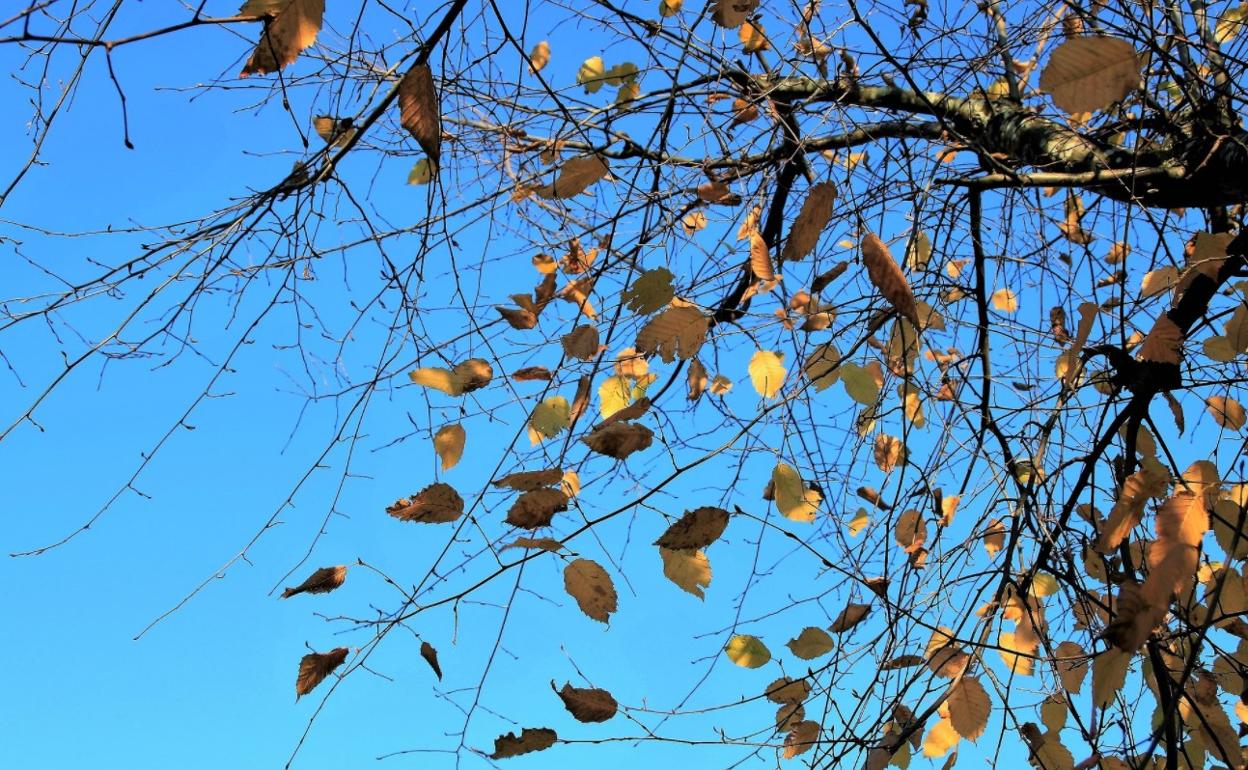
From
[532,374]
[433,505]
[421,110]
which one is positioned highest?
[532,374]

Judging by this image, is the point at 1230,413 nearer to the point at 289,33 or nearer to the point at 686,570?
the point at 686,570

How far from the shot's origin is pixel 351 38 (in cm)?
126

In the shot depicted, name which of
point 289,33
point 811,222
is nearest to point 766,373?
point 811,222

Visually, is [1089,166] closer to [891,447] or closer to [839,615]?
[891,447]

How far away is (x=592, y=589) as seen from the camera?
3.92ft

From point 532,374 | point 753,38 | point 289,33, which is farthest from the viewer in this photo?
point 753,38

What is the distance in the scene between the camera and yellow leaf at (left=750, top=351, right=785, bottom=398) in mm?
1465

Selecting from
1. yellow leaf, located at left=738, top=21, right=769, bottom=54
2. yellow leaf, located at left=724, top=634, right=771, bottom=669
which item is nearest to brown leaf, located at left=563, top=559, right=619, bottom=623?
yellow leaf, located at left=724, top=634, right=771, bottom=669

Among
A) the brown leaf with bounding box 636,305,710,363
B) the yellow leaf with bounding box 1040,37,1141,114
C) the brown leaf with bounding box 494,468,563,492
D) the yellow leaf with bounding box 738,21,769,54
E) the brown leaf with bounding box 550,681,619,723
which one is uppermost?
the yellow leaf with bounding box 738,21,769,54

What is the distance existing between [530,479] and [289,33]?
0.58m

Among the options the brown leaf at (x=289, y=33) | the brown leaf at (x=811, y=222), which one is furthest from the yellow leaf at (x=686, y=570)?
the brown leaf at (x=289, y=33)

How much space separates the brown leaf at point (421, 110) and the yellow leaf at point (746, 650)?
35.3 inches

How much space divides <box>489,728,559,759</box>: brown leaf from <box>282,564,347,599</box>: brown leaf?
0.29 metres

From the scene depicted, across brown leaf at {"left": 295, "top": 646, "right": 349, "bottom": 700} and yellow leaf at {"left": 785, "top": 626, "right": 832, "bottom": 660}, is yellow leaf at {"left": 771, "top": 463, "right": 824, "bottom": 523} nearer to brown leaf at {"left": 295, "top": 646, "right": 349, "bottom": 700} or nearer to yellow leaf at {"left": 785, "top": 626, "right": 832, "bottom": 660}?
yellow leaf at {"left": 785, "top": 626, "right": 832, "bottom": 660}
